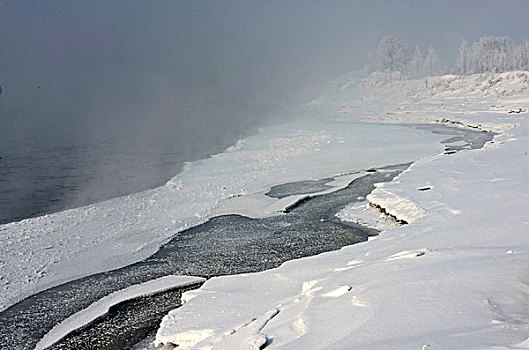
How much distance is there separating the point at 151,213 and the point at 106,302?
5705 mm

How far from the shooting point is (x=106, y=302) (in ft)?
28.5

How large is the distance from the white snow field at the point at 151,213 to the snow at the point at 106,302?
1.43 m

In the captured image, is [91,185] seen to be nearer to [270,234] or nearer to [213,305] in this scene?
[270,234]

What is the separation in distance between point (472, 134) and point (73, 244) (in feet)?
106

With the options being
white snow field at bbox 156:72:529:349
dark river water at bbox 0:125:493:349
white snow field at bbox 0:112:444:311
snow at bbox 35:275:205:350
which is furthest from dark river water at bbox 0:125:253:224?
white snow field at bbox 156:72:529:349

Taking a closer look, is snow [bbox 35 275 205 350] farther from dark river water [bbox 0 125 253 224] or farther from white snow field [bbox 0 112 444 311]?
dark river water [bbox 0 125 253 224]

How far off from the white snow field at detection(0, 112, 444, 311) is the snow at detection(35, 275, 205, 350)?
1.43 meters

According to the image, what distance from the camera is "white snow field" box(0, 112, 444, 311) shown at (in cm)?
1031

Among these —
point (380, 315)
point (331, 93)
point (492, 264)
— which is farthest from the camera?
point (331, 93)

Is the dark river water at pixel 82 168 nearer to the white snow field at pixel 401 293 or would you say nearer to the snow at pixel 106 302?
the snow at pixel 106 302

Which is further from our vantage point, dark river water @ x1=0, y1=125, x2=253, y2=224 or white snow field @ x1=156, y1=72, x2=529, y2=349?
dark river water @ x1=0, y1=125, x2=253, y2=224

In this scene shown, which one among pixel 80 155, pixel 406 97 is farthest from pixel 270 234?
pixel 406 97

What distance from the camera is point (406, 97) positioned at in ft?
340

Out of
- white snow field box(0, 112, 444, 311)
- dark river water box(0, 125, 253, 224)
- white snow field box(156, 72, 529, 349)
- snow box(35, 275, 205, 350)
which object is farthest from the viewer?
dark river water box(0, 125, 253, 224)
